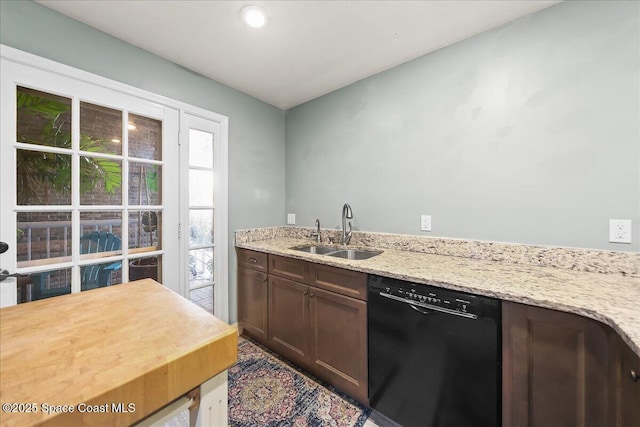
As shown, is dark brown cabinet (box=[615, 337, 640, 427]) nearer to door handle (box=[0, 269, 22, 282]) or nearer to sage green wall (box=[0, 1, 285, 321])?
sage green wall (box=[0, 1, 285, 321])

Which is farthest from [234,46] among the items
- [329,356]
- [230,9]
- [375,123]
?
[329,356]

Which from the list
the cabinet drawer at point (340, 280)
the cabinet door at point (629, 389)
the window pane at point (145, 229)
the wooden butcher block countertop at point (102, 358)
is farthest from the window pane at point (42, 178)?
the cabinet door at point (629, 389)

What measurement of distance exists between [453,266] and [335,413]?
118 cm

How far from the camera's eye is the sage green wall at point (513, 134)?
52.2 inches

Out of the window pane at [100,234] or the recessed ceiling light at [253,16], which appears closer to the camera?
the recessed ceiling light at [253,16]

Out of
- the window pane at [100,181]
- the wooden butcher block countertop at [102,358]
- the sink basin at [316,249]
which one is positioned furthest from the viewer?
the sink basin at [316,249]

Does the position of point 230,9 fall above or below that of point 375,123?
above

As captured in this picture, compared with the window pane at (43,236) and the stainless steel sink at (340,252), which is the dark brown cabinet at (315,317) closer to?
the stainless steel sink at (340,252)

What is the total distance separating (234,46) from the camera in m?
1.85

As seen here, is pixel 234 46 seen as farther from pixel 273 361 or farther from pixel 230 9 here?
pixel 273 361

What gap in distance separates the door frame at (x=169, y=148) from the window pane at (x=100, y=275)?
0.96 feet

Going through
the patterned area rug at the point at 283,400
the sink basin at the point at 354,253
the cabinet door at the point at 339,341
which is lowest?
the patterned area rug at the point at 283,400

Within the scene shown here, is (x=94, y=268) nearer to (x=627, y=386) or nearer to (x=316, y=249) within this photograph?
(x=316, y=249)

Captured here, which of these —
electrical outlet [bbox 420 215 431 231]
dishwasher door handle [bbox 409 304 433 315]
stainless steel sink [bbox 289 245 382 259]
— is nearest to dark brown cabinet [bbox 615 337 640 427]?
dishwasher door handle [bbox 409 304 433 315]
